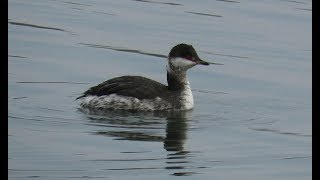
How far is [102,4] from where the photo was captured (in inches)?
930

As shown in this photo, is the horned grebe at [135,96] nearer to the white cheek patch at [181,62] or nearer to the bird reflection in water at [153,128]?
the bird reflection in water at [153,128]

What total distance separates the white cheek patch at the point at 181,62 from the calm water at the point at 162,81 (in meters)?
0.52

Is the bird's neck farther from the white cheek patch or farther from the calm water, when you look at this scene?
the calm water

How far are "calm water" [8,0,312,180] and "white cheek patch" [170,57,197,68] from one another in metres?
0.52

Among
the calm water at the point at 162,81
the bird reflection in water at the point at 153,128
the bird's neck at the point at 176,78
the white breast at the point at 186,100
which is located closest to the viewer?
the calm water at the point at 162,81

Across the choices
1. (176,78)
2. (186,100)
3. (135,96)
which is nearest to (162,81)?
(176,78)

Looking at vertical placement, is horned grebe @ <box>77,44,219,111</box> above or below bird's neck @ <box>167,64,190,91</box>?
below

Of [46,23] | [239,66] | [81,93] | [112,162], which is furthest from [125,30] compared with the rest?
[112,162]

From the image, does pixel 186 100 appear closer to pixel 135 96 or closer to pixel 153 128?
pixel 135 96

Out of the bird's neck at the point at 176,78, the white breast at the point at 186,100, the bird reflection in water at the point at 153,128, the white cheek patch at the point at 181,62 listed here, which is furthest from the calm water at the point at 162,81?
the white cheek patch at the point at 181,62

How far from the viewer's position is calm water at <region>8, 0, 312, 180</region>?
12242 mm

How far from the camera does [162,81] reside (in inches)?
693

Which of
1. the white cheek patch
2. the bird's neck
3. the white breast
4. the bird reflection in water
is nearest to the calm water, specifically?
the bird reflection in water

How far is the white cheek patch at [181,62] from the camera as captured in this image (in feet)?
53.3
